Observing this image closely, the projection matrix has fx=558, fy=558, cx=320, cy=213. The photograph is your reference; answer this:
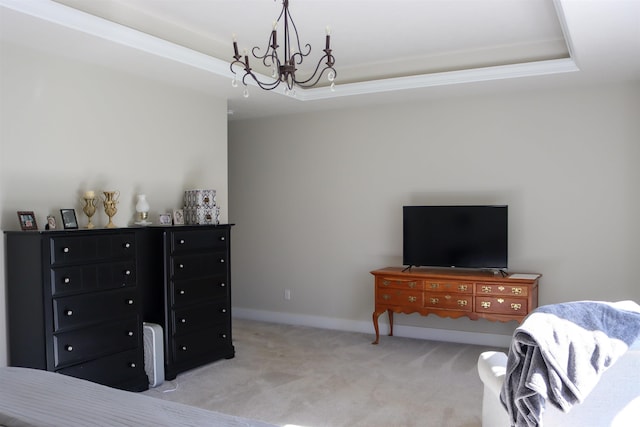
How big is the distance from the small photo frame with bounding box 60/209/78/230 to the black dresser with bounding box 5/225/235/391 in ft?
0.83

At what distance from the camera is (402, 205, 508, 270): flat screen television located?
5.22 meters

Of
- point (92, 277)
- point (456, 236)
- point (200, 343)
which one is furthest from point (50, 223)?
point (456, 236)

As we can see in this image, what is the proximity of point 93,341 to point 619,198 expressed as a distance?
4.52m

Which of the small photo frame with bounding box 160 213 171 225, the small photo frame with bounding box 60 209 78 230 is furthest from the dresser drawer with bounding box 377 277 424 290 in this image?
the small photo frame with bounding box 60 209 78 230

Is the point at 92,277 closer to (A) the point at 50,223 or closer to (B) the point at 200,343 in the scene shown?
(A) the point at 50,223

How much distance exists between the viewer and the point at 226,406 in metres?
3.90

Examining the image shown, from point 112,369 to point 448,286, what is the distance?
2.97m

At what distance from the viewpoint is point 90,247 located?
3797mm

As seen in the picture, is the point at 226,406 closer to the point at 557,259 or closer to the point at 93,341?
the point at 93,341

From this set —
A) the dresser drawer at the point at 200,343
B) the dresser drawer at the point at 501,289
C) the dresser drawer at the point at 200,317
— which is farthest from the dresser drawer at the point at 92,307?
the dresser drawer at the point at 501,289

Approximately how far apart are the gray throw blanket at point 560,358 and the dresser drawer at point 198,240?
3004 mm

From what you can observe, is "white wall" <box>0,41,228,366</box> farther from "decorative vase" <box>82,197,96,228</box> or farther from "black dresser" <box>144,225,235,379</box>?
"black dresser" <box>144,225,235,379</box>

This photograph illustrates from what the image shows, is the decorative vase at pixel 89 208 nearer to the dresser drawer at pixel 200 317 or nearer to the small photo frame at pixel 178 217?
the small photo frame at pixel 178 217

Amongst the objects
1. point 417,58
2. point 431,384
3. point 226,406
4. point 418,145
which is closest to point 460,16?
point 417,58
